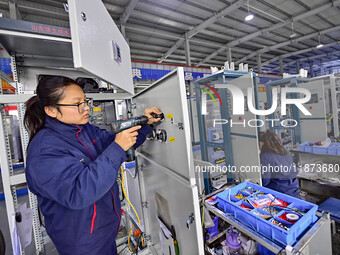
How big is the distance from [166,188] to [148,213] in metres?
0.60

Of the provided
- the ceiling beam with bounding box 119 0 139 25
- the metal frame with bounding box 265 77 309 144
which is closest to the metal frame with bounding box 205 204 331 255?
the metal frame with bounding box 265 77 309 144

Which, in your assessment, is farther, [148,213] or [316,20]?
→ [316,20]

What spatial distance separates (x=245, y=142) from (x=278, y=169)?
75 centimetres

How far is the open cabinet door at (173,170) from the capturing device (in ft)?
2.52

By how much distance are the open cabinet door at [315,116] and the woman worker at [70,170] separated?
4319 millimetres

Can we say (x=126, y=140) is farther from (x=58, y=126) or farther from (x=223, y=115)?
(x=223, y=115)

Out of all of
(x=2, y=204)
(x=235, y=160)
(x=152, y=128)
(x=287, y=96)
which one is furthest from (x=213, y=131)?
(x=2, y=204)

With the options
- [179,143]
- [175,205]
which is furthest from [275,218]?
[179,143]

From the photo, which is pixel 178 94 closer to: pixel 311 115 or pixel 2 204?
pixel 311 115

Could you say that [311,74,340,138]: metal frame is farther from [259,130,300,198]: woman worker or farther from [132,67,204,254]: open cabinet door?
[132,67,204,254]: open cabinet door

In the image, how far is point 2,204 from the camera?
3848mm

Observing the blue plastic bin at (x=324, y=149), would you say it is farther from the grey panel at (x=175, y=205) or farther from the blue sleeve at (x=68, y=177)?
Answer: the blue sleeve at (x=68, y=177)

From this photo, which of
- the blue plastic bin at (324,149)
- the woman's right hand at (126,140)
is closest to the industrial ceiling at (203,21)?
the blue plastic bin at (324,149)

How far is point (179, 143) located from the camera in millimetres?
822
